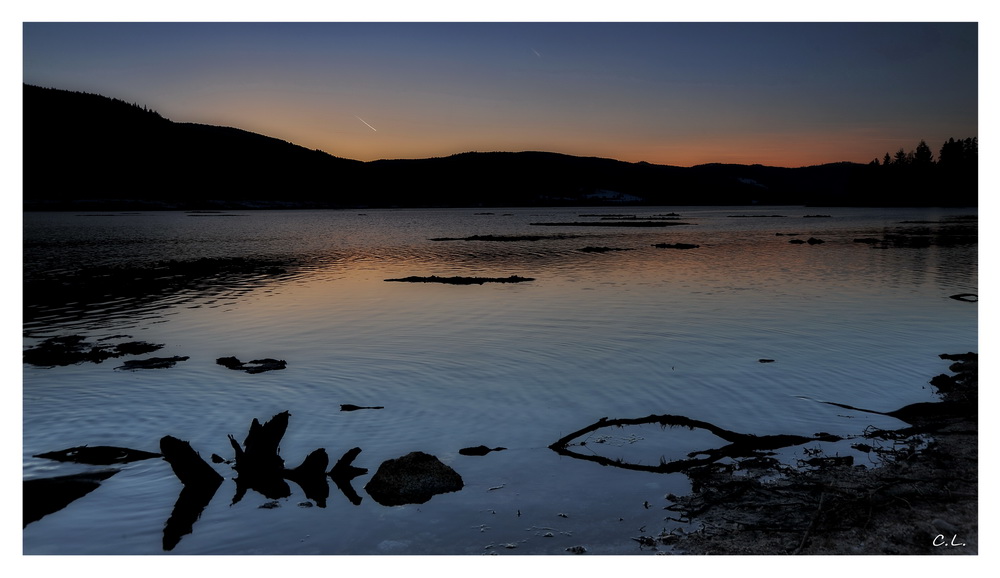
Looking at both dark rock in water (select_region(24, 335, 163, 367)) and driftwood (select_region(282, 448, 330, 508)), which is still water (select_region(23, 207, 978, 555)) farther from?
dark rock in water (select_region(24, 335, 163, 367))

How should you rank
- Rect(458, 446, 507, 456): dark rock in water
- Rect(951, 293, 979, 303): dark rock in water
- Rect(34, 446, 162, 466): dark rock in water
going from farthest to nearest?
Rect(951, 293, 979, 303): dark rock in water, Rect(458, 446, 507, 456): dark rock in water, Rect(34, 446, 162, 466): dark rock in water

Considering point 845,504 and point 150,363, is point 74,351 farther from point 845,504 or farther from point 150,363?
point 845,504

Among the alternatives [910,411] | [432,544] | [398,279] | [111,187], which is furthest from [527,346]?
[111,187]

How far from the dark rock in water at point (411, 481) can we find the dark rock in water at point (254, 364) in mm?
7714

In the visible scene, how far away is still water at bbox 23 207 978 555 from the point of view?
809 cm

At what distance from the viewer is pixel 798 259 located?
145 feet

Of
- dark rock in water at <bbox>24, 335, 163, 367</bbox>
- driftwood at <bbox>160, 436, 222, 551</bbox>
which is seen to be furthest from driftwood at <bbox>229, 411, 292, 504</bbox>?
dark rock in water at <bbox>24, 335, 163, 367</bbox>

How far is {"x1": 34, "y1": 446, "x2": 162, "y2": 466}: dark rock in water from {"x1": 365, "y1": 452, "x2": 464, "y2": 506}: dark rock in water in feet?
12.6

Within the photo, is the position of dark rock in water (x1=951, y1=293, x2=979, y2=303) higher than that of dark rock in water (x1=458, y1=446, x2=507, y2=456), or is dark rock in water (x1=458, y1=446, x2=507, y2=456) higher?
dark rock in water (x1=951, y1=293, x2=979, y2=303)

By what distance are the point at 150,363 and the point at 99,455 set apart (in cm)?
646
